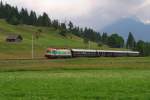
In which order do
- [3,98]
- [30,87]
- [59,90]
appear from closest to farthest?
[3,98], [59,90], [30,87]

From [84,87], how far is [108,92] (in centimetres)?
236

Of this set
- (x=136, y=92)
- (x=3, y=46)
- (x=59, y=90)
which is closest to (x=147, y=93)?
(x=136, y=92)

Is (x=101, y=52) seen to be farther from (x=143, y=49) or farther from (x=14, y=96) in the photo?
(x=14, y=96)

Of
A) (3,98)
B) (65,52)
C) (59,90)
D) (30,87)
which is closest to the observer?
(3,98)

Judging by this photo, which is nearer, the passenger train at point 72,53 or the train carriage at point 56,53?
the train carriage at point 56,53

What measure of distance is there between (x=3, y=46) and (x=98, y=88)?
436 ft

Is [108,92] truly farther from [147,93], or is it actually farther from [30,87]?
[30,87]

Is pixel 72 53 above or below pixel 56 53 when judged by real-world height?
below

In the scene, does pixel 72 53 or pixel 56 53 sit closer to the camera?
pixel 56 53

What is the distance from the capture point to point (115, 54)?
122438mm

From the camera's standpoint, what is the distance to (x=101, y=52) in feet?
385

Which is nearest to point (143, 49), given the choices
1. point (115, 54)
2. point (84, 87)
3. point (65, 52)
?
point (115, 54)

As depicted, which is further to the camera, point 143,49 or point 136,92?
point 143,49

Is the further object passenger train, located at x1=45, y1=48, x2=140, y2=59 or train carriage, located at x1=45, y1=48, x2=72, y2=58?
passenger train, located at x1=45, y1=48, x2=140, y2=59
